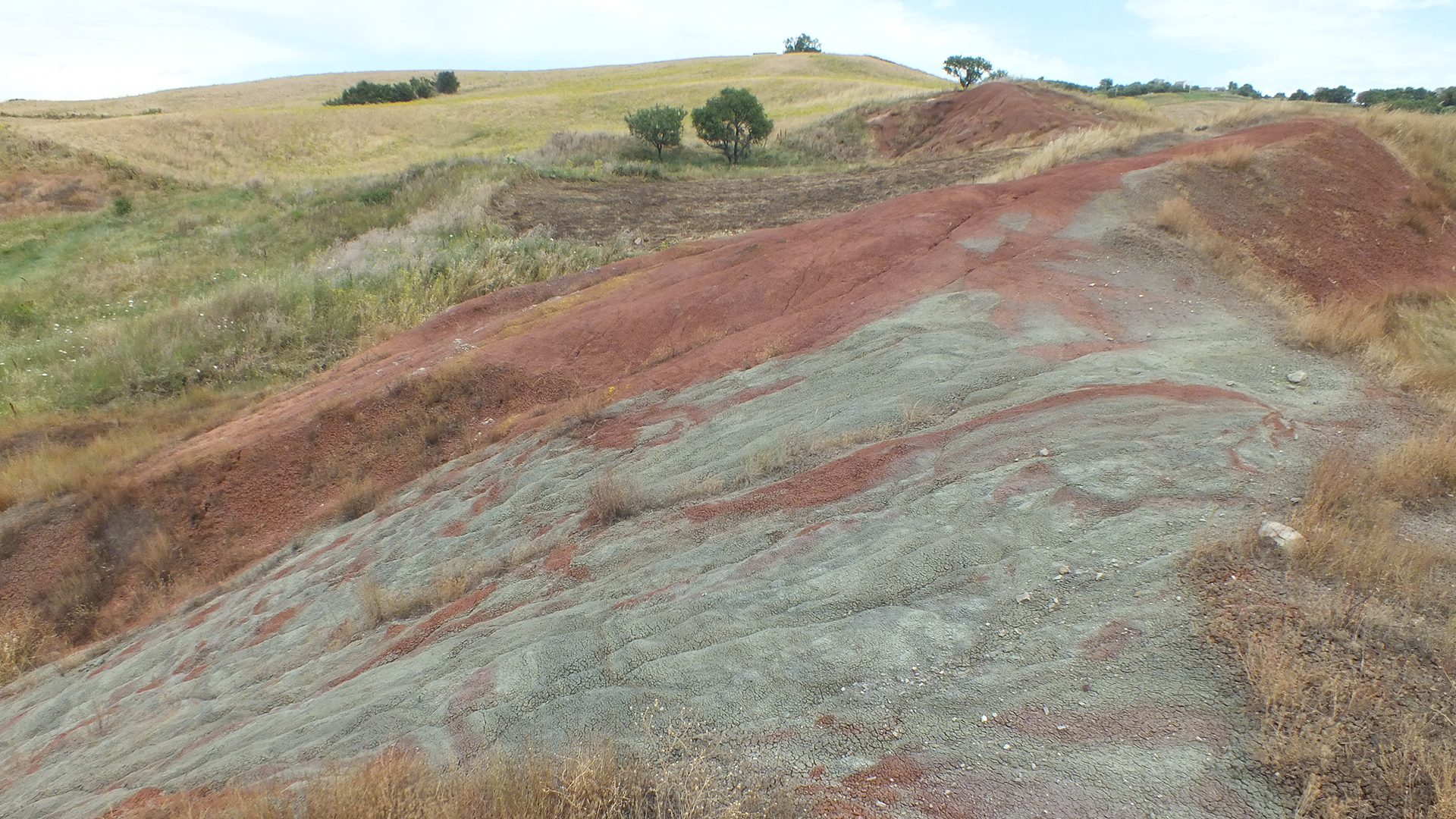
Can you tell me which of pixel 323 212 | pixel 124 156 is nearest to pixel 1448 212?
pixel 323 212

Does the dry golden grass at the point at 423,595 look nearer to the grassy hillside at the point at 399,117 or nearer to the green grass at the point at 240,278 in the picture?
the green grass at the point at 240,278

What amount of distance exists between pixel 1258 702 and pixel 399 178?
26140 millimetres

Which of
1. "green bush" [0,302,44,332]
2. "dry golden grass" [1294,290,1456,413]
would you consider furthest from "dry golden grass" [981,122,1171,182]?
"green bush" [0,302,44,332]

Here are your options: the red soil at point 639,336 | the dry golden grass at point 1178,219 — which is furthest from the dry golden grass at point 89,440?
the dry golden grass at point 1178,219

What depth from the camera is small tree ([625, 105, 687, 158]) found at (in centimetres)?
3005

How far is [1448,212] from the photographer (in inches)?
469

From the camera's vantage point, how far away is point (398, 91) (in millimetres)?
55188

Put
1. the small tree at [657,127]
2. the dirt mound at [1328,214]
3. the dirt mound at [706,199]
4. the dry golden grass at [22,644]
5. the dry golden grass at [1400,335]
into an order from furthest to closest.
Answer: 1. the small tree at [657,127]
2. the dirt mound at [706,199]
3. the dirt mound at [1328,214]
4. the dry golden grass at [22,644]
5. the dry golden grass at [1400,335]

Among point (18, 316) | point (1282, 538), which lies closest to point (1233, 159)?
point (1282, 538)

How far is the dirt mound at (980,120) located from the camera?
26.1 metres

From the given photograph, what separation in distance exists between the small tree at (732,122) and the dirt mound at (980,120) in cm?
491

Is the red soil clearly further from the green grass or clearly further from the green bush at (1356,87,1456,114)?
the green bush at (1356,87,1456,114)

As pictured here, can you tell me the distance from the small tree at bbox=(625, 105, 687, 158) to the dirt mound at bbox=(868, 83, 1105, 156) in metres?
8.04

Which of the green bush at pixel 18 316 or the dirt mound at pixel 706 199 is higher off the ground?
the dirt mound at pixel 706 199
